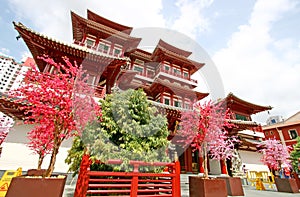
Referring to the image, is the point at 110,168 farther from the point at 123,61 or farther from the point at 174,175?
the point at 123,61

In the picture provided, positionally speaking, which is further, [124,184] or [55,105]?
[124,184]

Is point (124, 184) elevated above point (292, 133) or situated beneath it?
situated beneath

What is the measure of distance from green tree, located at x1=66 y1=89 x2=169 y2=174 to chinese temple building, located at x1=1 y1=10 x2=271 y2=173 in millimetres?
2163

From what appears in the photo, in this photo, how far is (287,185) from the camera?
715 centimetres

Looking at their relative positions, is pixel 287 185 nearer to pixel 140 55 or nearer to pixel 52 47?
pixel 52 47

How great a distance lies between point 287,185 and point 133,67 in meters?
16.6

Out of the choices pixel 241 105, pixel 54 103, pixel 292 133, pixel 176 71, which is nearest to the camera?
pixel 54 103

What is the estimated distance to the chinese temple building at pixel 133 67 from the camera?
8711 mm

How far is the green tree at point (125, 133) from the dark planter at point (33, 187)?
3.19 ft

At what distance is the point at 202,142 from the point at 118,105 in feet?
10.4

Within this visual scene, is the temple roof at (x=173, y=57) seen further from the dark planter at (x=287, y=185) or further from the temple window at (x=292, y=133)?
the temple window at (x=292, y=133)

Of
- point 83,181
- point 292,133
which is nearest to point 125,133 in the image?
point 83,181

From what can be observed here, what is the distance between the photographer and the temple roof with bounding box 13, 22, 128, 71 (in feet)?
24.5

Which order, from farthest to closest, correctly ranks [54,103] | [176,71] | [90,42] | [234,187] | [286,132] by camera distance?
[286,132], [176,71], [90,42], [234,187], [54,103]
